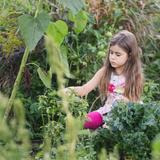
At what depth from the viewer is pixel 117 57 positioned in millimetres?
4016

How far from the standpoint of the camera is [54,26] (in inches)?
73.1

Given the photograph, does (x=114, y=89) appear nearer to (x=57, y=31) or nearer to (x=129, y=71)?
(x=129, y=71)

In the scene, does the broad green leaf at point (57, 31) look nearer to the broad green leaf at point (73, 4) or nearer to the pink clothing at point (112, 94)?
the broad green leaf at point (73, 4)

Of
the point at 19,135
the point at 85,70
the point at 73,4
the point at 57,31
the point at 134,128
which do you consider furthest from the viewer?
the point at 85,70

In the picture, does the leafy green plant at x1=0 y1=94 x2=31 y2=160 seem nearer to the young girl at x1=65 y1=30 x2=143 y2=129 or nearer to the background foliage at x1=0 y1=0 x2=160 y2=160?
the background foliage at x1=0 y1=0 x2=160 y2=160

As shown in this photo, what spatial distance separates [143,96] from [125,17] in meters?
1.02

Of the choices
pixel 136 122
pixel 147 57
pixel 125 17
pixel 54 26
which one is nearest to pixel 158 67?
pixel 147 57

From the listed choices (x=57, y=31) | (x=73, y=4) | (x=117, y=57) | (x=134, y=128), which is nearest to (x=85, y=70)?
(x=117, y=57)

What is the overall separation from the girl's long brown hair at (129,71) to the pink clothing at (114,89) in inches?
1.2

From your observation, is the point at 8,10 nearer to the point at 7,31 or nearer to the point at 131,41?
the point at 7,31

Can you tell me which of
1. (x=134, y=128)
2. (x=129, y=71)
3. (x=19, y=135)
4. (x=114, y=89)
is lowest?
(x=134, y=128)

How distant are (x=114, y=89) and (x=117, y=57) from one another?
0.78 ft

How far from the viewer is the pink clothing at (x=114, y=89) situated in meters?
4.05

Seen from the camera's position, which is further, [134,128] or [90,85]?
[90,85]
